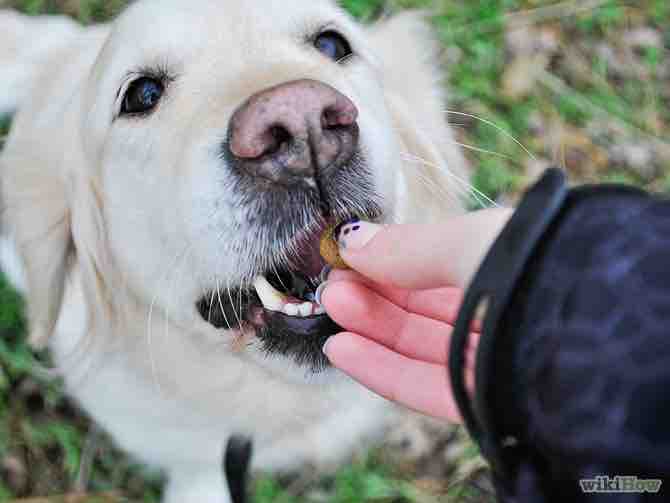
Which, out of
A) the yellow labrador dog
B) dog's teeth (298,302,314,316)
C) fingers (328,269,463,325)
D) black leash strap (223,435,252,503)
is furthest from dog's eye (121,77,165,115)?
black leash strap (223,435,252,503)

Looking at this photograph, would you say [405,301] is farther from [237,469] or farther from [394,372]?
[237,469]

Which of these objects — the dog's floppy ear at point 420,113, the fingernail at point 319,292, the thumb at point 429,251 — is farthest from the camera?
the dog's floppy ear at point 420,113

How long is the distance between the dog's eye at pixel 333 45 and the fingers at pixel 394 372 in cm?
87

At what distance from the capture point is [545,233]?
1092 millimetres

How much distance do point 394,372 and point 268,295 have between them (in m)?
0.37

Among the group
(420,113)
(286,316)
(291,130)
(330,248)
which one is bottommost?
(286,316)

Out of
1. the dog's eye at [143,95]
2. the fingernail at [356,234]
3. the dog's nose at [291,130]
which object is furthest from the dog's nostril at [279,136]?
the dog's eye at [143,95]

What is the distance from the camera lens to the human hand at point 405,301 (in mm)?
1428

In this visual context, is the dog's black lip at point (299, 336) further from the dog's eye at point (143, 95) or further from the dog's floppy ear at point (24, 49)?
the dog's floppy ear at point (24, 49)

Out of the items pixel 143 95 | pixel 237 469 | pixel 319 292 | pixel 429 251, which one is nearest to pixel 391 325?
pixel 319 292

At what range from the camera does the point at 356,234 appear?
5.36 feet

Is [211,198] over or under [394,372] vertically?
over

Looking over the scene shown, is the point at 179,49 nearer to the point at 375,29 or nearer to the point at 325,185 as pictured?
the point at 325,185

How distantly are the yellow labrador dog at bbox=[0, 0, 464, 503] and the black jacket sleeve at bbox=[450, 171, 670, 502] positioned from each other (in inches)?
23.3
